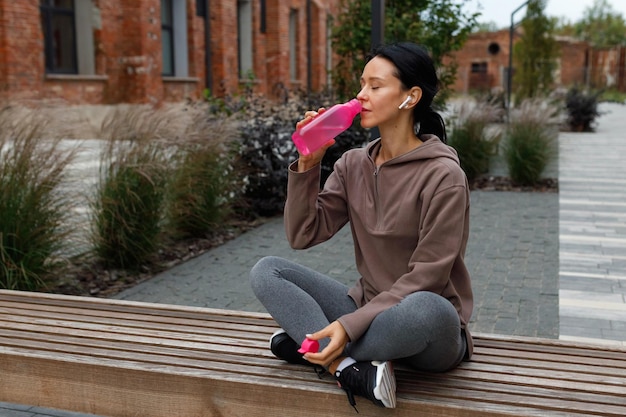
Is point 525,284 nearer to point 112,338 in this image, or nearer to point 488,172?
point 112,338

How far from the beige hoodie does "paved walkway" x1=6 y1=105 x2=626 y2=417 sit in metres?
1.54

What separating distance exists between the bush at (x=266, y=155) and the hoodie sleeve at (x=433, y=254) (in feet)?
18.0

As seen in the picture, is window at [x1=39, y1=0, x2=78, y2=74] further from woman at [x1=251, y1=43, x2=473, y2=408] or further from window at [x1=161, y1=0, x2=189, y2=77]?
woman at [x1=251, y1=43, x2=473, y2=408]

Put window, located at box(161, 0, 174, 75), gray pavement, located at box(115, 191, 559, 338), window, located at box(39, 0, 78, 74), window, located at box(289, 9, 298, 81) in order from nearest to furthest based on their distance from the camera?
Result: 1. gray pavement, located at box(115, 191, 559, 338)
2. window, located at box(39, 0, 78, 74)
3. window, located at box(161, 0, 174, 75)
4. window, located at box(289, 9, 298, 81)

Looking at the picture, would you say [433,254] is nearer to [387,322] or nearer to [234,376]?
[387,322]

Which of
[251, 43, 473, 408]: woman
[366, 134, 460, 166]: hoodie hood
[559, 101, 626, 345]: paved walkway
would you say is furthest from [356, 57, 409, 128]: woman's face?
[559, 101, 626, 345]: paved walkway

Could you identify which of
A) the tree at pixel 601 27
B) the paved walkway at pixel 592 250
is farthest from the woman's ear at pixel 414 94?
the tree at pixel 601 27

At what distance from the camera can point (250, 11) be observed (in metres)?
25.1

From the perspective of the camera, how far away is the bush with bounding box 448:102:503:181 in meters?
11.3

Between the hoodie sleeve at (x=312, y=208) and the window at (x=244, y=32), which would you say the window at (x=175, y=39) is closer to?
the window at (x=244, y=32)

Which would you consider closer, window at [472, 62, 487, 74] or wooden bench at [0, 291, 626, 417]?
wooden bench at [0, 291, 626, 417]

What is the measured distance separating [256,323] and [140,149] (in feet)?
10.1

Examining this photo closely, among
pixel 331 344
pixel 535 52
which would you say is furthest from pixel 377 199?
pixel 535 52

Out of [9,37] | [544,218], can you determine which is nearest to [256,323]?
[544,218]
